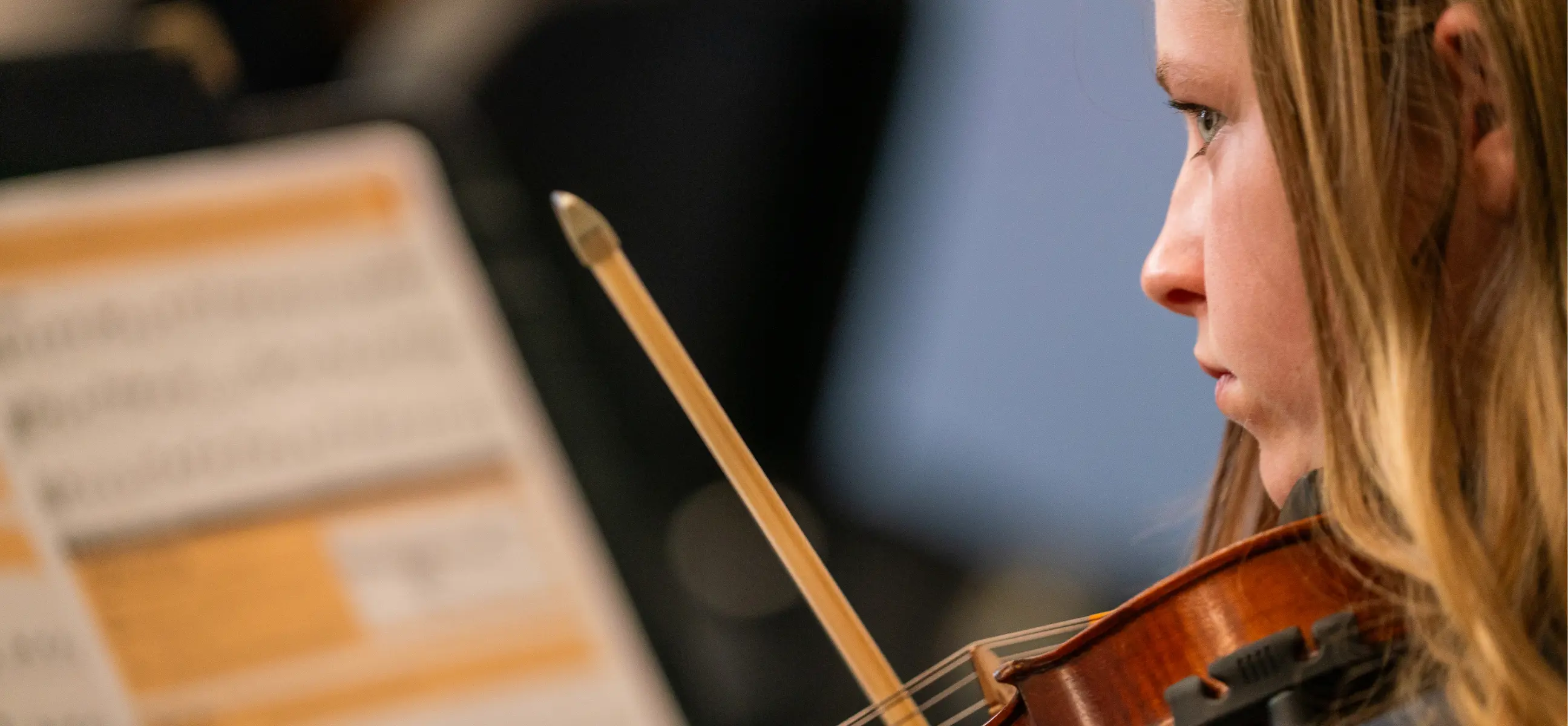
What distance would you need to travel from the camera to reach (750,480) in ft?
1.79

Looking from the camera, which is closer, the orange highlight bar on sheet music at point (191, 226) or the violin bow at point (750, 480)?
the violin bow at point (750, 480)

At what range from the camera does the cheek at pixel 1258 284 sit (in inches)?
18.8

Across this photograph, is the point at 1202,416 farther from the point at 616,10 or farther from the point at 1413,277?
the point at 616,10

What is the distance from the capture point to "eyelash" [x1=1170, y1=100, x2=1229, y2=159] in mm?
496

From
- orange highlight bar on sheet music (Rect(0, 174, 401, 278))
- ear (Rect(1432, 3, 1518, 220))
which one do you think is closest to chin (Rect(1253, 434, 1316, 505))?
ear (Rect(1432, 3, 1518, 220))

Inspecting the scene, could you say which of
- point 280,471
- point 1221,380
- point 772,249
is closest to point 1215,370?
point 1221,380

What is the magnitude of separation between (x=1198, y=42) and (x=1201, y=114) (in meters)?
0.03

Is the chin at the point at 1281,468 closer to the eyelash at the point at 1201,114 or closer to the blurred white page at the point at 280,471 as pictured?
the eyelash at the point at 1201,114

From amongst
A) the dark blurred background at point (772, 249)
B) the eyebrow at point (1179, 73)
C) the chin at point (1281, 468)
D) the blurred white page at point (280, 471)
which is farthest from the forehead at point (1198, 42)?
the blurred white page at point (280, 471)

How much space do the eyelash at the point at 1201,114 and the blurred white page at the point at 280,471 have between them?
2.83 ft

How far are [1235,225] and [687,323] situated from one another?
1079 mm

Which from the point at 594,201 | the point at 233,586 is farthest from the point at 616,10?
the point at 233,586

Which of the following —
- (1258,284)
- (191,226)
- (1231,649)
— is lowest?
(1231,649)

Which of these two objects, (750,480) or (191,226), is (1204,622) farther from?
(191,226)
